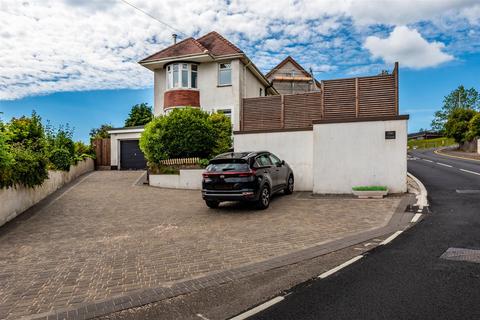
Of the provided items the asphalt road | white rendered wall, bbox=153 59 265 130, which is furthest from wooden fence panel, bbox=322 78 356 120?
white rendered wall, bbox=153 59 265 130

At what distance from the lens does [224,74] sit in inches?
914

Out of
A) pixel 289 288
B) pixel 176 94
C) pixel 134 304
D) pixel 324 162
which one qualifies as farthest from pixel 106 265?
pixel 176 94

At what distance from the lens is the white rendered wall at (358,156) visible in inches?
490

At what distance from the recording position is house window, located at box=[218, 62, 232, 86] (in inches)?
905

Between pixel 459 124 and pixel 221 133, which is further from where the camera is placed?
pixel 459 124

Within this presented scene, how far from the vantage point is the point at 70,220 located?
10180 mm

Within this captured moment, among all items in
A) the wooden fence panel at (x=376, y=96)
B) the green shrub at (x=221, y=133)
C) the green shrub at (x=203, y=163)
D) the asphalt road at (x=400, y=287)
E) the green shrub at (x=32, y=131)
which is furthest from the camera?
the green shrub at (x=221, y=133)

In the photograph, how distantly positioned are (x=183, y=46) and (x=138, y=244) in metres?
19.4

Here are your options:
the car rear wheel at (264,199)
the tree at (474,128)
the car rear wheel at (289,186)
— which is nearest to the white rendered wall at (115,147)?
the car rear wheel at (289,186)

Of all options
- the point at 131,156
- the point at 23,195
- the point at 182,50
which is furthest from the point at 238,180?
the point at 131,156

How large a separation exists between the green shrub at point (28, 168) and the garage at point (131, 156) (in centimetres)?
1351

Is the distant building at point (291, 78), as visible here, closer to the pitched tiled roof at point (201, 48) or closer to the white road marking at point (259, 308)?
the pitched tiled roof at point (201, 48)

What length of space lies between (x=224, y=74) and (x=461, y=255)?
19.6 meters

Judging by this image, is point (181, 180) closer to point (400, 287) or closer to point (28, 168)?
point (28, 168)
